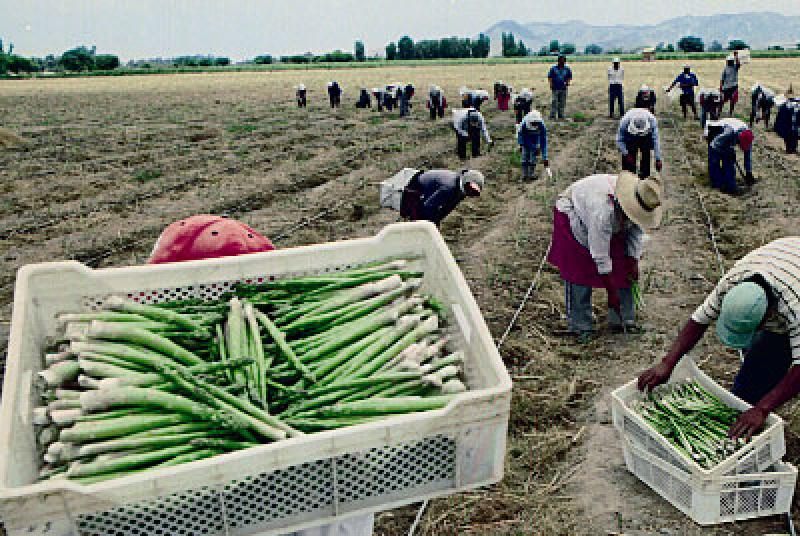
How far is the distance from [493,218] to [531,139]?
248 cm

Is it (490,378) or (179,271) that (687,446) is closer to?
(490,378)

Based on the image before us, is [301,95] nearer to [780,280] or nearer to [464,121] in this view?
[464,121]

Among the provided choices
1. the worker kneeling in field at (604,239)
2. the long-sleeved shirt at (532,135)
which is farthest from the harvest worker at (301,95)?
the worker kneeling in field at (604,239)

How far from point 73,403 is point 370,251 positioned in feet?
3.71

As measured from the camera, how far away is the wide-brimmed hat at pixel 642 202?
15.2ft

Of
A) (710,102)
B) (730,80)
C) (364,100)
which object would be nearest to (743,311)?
(710,102)

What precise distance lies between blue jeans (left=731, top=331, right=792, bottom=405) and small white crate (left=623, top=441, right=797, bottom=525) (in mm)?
514

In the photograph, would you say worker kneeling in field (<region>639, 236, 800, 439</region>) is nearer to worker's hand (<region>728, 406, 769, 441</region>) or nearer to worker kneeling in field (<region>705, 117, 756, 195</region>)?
worker's hand (<region>728, 406, 769, 441</region>)

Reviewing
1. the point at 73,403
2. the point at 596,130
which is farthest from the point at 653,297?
the point at 596,130

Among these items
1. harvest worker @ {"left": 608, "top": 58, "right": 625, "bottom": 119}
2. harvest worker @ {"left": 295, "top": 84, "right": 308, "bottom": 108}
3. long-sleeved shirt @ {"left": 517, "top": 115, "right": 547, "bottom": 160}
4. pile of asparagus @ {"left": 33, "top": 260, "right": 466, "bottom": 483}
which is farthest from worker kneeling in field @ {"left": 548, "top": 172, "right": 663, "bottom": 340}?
→ harvest worker @ {"left": 295, "top": 84, "right": 308, "bottom": 108}

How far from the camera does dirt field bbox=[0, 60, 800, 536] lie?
3.95 meters

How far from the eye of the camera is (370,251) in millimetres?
2520

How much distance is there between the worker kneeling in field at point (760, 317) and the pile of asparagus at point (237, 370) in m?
1.68

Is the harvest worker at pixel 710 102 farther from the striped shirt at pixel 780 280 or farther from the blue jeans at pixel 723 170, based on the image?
the striped shirt at pixel 780 280
